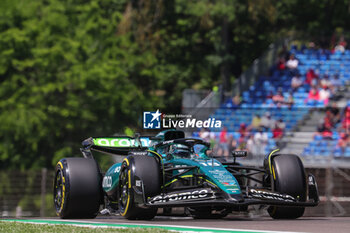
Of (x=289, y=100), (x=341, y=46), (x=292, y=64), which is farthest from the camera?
(x=341, y=46)

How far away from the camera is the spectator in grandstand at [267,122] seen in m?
24.9

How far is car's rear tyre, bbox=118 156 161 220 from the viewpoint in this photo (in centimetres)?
1203

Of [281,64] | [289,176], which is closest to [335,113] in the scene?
[281,64]

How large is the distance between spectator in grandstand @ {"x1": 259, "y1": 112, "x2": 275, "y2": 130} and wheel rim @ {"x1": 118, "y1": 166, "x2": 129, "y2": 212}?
12.5m

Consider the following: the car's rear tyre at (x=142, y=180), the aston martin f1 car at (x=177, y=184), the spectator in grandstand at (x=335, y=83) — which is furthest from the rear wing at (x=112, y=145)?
the spectator in grandstand at (x=335, y=83)

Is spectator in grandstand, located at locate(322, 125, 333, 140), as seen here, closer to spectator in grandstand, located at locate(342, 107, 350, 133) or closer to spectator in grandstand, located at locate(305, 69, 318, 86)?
spectator in grandstand, located at locate(342, 107, 350, 133)

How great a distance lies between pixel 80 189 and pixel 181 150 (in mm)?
1660

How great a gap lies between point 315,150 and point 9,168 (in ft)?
50.5

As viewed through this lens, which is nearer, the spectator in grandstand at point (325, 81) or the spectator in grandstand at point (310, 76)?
the spectator in grandstand at point (325, 81)

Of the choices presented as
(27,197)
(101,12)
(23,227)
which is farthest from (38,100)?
(23,227)

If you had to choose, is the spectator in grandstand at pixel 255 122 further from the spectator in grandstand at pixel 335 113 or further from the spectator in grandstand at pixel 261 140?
the spectator in grandstand at pixel 335 113

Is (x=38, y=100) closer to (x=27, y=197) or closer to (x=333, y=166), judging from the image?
(x=27, y=197)

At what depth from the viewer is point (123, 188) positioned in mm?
12625

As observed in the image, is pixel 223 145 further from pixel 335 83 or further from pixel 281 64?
pixel 281 64
